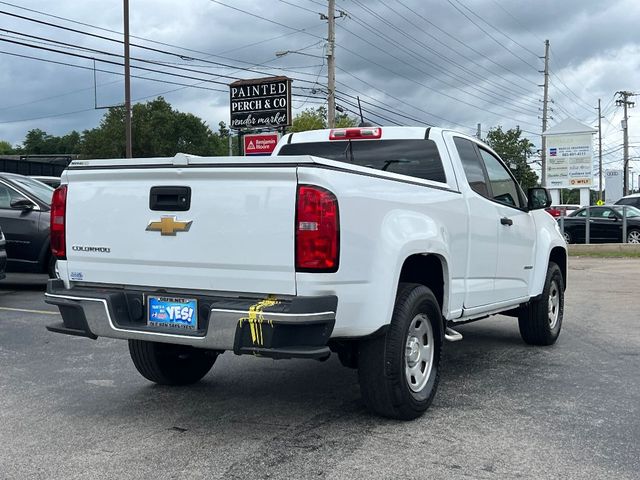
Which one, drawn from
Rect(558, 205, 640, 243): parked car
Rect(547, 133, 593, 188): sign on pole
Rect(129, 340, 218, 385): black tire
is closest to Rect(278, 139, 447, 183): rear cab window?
Rect(129, 340, 218, 385): black tire

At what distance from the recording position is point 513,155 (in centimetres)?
7956

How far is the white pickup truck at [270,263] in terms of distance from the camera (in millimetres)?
3871

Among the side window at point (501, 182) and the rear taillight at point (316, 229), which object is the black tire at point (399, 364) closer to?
the rear taillight at point (316, 229)

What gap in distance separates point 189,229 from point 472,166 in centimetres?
276

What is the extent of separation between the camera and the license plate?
412cm

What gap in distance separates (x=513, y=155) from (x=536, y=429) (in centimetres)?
7855

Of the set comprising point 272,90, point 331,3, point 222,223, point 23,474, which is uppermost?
point 331,3

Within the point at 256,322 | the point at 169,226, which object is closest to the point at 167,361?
the point at 169,226

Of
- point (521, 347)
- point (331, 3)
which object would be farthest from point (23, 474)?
point (331, 3)

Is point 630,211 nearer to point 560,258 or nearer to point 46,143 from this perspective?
point 560,258

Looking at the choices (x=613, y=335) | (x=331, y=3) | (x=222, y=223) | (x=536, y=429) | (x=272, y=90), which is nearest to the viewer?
(x=222, y=223)

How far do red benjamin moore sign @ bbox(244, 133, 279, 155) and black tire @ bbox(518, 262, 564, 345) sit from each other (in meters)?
14.7

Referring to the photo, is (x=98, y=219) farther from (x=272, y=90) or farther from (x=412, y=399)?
(x=272, y=90)

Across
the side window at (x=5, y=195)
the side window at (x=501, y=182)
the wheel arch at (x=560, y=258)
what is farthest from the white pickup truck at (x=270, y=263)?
the side window at (x=5, y=195)
